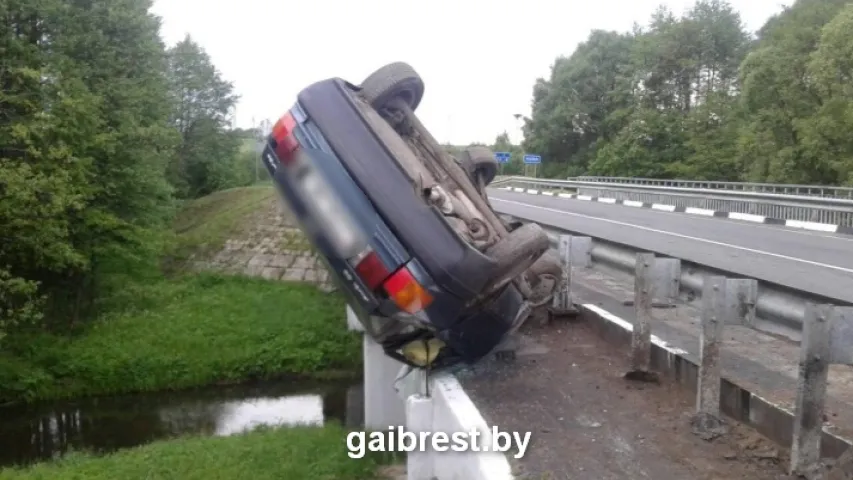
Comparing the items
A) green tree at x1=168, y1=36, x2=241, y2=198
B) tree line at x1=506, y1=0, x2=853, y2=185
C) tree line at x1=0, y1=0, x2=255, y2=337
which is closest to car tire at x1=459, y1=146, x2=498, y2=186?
→ tree line at x1=0, y1=0, x2=255, y2=337

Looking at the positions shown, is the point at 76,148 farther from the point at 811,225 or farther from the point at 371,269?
the point at 811,225

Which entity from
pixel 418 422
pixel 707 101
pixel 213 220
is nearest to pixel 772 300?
pixel 418 422

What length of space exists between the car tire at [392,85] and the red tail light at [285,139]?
0.64 m

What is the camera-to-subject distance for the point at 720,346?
480 centimetres

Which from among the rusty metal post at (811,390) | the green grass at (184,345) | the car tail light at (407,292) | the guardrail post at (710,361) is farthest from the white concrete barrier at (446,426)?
the green grass at (184,345)

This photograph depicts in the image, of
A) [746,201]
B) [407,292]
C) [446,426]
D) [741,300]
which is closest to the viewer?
[741,300]

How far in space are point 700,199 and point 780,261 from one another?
43.9 ft

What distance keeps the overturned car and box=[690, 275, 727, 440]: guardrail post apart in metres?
1.25

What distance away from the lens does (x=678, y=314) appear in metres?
8.30

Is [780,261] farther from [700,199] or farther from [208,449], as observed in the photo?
[700,199]

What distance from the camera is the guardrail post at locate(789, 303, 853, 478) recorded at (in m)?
3.87

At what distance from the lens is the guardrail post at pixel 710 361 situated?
4703 mm

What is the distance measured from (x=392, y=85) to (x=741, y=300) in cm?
299

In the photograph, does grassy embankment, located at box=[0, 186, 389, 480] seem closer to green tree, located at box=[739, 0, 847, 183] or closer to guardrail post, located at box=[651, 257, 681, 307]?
guardrail post, located at box=[651, 257, 681, 307]
